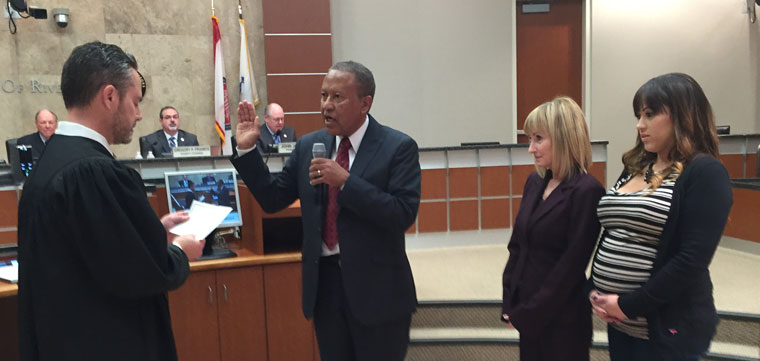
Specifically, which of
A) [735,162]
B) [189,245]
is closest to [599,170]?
[735,162]

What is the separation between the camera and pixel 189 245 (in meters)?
1.61

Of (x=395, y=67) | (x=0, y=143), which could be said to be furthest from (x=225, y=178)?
(x=0, y=143)

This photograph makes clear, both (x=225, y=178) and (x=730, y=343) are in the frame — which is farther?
(x=730, y=343)

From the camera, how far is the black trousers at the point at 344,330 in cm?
192

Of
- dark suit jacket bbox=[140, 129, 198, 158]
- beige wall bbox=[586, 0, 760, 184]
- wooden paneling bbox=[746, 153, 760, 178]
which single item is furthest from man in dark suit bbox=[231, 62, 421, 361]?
beige wall bbox=[586, 0, 760, 184]

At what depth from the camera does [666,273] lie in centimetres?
162

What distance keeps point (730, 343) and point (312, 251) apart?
Result: 280cm

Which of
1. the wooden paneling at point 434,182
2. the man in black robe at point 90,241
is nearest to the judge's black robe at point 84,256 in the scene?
the man in black robe at point 90,241

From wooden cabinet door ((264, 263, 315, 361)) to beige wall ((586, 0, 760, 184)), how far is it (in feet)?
20.1

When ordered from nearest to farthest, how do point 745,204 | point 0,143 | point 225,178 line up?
1. point 225,178
2. point 745,204
3. point 0,143

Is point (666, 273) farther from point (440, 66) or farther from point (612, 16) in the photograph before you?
point (612, 16)

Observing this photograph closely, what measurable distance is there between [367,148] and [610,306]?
3.15 ft

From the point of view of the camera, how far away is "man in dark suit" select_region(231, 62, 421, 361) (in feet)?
6.23

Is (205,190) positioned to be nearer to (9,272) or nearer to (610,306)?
(9,272)
